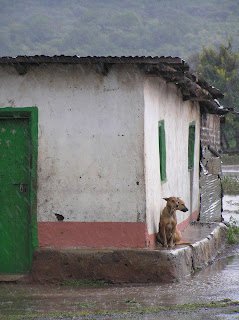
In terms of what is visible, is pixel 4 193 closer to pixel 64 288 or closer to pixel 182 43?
pixel 64 288

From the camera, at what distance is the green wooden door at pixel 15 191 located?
9.13 metres

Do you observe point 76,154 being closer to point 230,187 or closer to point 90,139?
point 90,139

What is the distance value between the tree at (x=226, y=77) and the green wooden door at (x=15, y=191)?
1523 inches

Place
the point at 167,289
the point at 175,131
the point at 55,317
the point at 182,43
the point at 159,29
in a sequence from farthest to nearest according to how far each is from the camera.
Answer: the point at 159,29 → the point at 182,43 → the point at 175,131 → the point at 167,289 → the point at 55,317

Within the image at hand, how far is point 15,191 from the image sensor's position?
30.0 ft

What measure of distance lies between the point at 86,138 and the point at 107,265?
5.88 ft

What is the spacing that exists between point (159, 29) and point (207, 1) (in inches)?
1350

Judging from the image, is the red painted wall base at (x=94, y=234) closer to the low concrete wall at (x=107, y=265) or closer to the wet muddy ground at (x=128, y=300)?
the low concrete wall at (x=107, y=265)

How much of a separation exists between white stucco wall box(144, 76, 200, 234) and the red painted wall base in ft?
0.84

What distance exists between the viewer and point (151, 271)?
8695 millimetres

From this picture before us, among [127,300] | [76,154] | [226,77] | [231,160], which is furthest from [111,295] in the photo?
[226,77]

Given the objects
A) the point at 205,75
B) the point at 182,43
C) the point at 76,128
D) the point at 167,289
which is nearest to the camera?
the point at 167,289

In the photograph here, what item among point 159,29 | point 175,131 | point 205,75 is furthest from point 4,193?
point 159,29

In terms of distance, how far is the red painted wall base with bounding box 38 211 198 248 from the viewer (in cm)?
873
